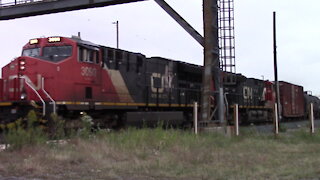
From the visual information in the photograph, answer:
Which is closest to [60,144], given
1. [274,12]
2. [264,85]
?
[274,12]

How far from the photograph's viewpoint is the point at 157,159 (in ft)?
29.7

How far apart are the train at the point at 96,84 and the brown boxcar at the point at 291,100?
16.0 metres

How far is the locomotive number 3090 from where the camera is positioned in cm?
1592

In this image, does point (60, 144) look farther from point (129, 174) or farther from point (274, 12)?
point (274, 12)

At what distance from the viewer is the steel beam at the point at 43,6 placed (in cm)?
1950

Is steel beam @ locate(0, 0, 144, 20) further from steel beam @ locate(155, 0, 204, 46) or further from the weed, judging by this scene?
the weed

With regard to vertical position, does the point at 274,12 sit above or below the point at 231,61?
above

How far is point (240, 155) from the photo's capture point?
33.2 ft

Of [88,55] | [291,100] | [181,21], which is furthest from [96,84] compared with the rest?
[291,100]

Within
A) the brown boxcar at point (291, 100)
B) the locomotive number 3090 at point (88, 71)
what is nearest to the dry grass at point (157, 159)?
the locomotive number 3090 at point (88, 71)

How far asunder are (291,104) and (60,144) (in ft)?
110

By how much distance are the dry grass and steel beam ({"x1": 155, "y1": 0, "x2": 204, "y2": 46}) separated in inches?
202

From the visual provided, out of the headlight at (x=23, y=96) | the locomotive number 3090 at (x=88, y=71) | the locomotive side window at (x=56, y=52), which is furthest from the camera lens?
the locomotive number 3090 at (x=88, y=71)

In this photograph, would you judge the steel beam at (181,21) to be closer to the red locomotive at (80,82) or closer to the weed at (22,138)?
the red locomotive at (80,82)
